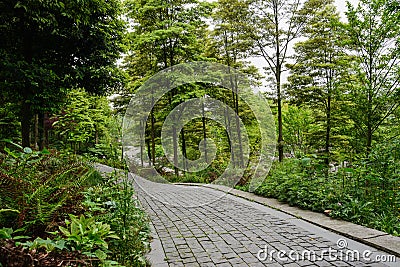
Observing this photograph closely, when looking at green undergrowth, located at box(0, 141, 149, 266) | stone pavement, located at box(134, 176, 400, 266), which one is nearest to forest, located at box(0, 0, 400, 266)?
green undergrowth, located at box(0, 141, 149, 266)

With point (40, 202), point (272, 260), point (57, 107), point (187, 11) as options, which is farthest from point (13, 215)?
point (187, 11)

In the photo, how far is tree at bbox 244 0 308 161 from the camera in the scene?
10.6 m

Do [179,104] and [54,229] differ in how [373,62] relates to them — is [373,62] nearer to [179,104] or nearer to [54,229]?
[179,104]

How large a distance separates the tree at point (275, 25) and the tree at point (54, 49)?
209 inches

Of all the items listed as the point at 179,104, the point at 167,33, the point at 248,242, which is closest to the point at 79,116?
the point at 179,104

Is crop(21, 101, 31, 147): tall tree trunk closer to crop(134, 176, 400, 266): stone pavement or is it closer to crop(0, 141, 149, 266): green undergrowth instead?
crop(134, 176, 400, 266): stone pavement

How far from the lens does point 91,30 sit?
6625 millimetres

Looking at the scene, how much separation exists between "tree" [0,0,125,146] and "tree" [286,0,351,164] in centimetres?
703

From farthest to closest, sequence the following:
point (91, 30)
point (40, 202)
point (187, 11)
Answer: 1. point (187, 11)
2. point (91, 30)
3. point (40, 202)

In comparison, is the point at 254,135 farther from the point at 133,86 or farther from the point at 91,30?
the point at 91,30

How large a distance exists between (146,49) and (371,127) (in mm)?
8299

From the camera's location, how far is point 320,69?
11430 mm

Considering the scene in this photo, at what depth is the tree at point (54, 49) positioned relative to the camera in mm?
5531

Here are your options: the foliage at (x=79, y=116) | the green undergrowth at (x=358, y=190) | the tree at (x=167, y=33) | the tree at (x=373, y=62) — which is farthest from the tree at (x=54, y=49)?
the tree at (x=373, y=62)
